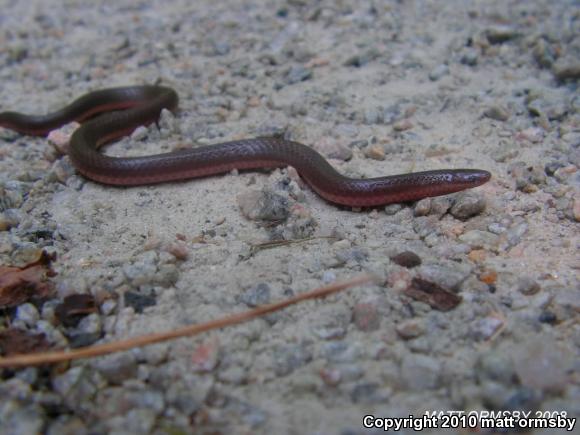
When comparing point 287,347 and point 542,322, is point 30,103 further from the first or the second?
point 542,322

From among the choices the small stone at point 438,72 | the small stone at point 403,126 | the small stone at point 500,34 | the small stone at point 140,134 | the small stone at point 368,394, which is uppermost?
the small stone at point 500,34

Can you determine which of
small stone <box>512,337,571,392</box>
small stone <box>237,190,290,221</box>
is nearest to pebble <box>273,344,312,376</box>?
small stone <box>512,337,571,392</box>

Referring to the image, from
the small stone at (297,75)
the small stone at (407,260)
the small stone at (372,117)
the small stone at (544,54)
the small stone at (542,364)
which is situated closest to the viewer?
the small stone at (542,364)

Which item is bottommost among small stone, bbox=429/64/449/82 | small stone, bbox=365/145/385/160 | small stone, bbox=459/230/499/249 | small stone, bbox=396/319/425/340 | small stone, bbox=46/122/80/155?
small stone, bbox=396/319/425/340

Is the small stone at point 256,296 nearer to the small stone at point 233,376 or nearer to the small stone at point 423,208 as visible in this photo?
the small stone at point 233,376

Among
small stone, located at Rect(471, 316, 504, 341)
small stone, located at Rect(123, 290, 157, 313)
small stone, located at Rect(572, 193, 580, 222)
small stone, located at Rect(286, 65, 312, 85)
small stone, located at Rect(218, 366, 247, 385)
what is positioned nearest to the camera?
small stone, located at Rect(218, 366, 247, 385)

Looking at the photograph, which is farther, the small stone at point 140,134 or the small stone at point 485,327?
the small stone at point 140,134

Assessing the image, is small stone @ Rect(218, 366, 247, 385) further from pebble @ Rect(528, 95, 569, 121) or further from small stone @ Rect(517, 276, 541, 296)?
pebble @ Rect(528, 95, 569, 121)

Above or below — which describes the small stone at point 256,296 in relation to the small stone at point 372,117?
below

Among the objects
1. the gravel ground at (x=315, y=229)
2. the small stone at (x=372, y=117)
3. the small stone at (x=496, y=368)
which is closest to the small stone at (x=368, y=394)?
the gravel ground at (x=315, y=229)
